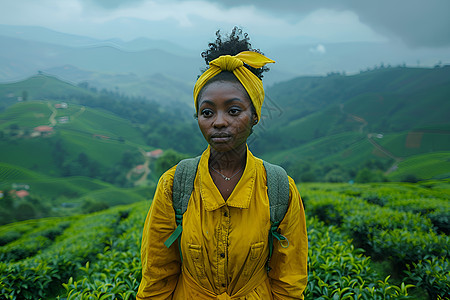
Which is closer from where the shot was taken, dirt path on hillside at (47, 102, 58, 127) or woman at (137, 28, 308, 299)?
woman at (137, 28, 308, 299)

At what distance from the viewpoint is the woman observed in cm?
139

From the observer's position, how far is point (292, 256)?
1557 mm

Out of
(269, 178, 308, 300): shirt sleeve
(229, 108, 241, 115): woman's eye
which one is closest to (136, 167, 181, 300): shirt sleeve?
(229, 108, 241, 115): woman's eye

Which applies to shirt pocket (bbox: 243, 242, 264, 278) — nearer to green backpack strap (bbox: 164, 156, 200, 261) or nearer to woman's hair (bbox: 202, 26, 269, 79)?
green backpack strap (bbox: 164, 156, 200, 261)

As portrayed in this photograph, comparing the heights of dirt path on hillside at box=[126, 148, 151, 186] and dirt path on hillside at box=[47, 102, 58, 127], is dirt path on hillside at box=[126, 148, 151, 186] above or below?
below

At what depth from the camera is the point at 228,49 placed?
5.41 feet

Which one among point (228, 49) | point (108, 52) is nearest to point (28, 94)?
point (108, 52)

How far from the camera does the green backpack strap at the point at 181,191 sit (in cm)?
147

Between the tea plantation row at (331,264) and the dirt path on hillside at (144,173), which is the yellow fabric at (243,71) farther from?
the dirt path on hillside at (144,173)

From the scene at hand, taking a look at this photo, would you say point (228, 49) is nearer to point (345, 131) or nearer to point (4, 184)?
point (4, 184)

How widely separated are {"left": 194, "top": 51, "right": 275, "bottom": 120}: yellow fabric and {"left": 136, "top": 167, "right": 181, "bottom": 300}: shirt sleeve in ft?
1.94

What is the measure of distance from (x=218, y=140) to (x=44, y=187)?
164 feet


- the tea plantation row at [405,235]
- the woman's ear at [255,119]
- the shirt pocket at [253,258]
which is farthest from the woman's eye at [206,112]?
the tea plantation row at [405,235]

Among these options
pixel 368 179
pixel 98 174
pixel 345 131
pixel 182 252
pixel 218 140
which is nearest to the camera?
pixel 218 140
